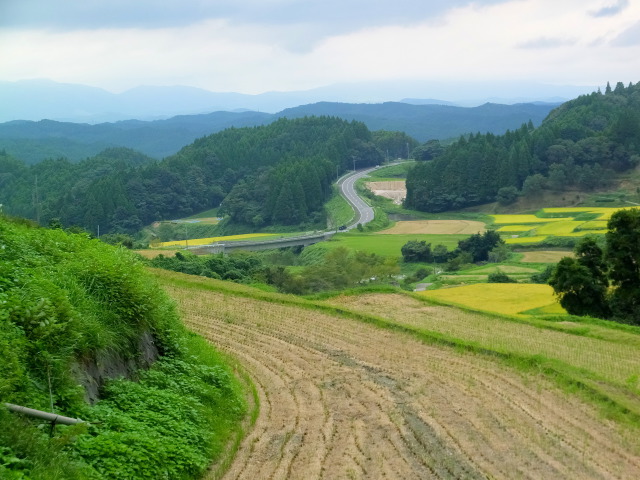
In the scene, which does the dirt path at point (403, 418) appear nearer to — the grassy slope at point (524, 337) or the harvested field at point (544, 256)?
the grassy slope at point (524, 337)

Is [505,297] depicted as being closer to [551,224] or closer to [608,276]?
Result: [608,276]

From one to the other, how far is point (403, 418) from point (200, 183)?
82328 mm

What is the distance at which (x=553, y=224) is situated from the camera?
57.7m

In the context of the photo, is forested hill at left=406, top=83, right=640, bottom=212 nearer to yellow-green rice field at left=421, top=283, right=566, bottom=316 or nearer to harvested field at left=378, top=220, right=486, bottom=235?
harvested field at left=378, top=220, right=486, bottom=235

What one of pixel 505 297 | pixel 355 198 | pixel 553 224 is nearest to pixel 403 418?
pixel 505 297

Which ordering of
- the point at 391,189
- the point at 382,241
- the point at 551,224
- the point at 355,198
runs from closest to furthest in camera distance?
the point at 382,241
the point at 551,224
the point at 355,198
the point at 391,189

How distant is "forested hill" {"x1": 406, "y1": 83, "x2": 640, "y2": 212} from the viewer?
239 feet

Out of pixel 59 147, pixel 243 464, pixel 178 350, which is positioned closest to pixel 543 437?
pixel 243 464

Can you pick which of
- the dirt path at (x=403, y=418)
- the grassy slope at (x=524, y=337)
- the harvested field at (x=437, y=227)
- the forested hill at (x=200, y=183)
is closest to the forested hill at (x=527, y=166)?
the harvested field at (x=437, y=227)

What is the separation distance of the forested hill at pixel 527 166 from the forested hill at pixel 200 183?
13188 mm

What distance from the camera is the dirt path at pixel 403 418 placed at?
7668 mm

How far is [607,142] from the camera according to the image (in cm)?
7550

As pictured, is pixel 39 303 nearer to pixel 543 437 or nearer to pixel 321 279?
pixel 543 437

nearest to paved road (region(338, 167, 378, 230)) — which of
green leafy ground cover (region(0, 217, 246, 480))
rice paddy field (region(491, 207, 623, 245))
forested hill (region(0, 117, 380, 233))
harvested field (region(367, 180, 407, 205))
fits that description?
forested hill (region(0, 117, 380, 233))
